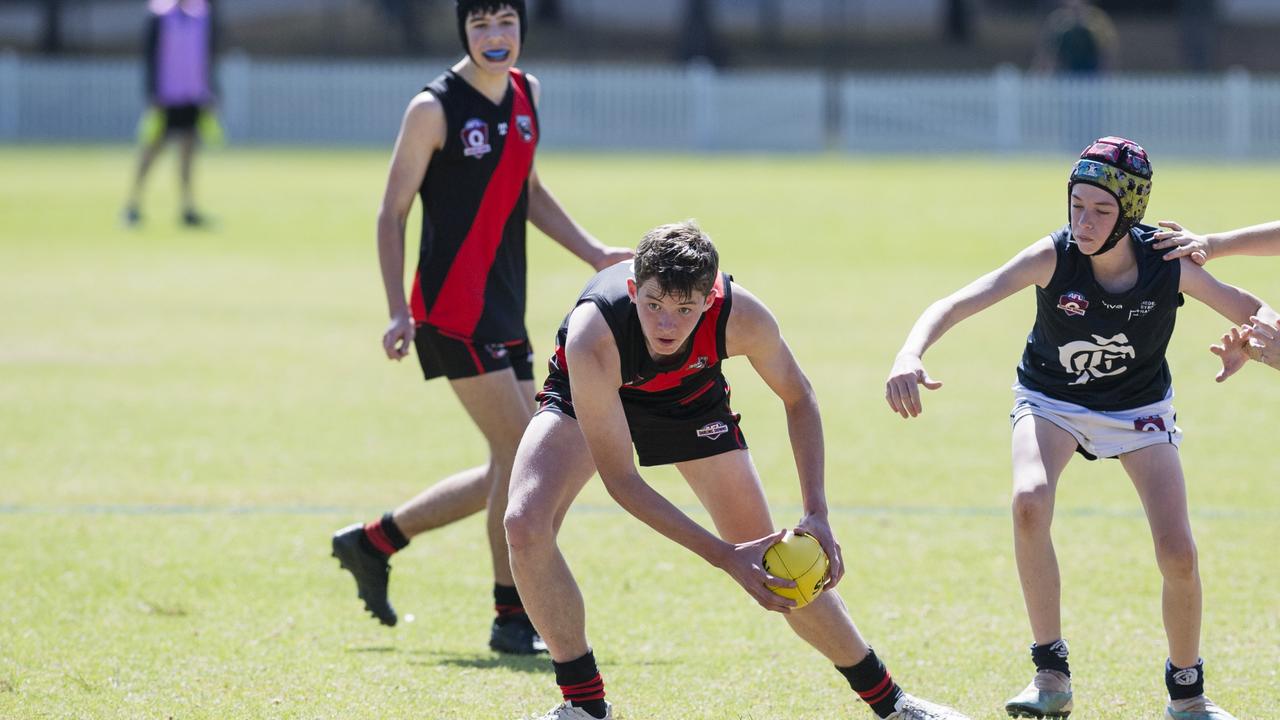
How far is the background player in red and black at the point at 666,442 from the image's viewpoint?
15.1 feet

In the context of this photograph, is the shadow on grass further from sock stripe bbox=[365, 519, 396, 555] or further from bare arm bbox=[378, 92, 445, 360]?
bare arm bbox=[378, 92, 445, 360]

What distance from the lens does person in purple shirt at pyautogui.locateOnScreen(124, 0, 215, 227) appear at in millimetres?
18984

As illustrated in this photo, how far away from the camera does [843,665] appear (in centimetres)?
495

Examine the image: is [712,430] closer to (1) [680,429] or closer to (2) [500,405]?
(1) [680,429]

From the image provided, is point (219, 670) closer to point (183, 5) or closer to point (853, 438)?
point (853, 438)

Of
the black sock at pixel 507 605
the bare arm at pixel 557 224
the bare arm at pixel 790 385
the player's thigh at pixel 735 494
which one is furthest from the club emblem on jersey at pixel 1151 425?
the black sock at pixel 507 605

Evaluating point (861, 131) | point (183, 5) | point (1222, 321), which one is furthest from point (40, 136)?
point (1222, 321)

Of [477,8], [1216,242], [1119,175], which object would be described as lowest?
[1216,242]

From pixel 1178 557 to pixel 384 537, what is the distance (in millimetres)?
2864

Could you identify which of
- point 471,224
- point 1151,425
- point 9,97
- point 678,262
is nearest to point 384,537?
point 471,224

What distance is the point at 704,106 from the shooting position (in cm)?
2917

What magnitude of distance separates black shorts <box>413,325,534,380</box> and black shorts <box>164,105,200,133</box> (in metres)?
13.7

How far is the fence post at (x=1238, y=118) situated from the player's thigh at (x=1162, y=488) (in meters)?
23.2

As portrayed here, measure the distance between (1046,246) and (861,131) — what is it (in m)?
24.1
